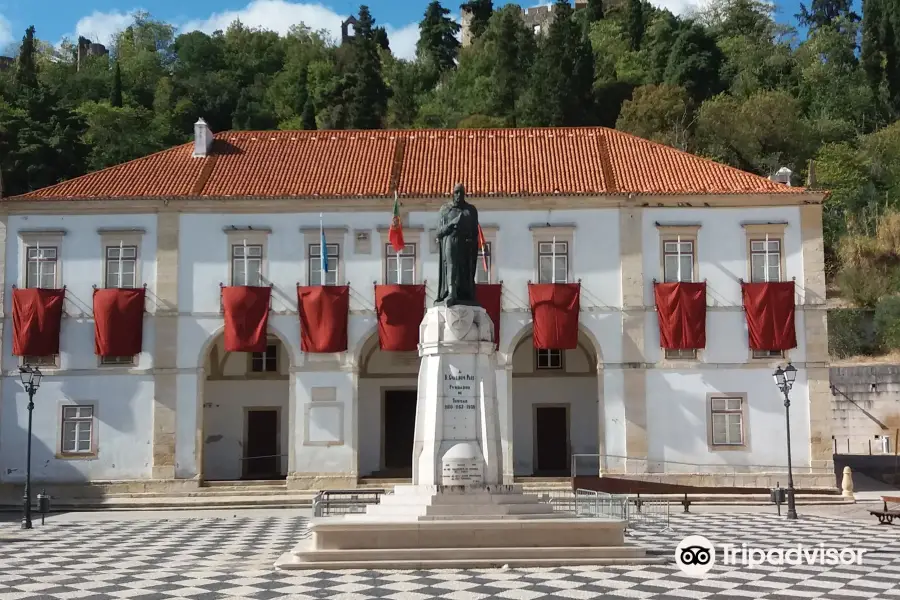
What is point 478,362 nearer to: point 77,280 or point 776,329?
point 776,329

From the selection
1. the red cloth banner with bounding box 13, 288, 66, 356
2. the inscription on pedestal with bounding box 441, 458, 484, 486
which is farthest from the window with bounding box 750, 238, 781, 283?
the red cloth banner with bounding box 13, 288, 66, 356

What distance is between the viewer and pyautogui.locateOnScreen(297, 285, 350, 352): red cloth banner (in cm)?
2891

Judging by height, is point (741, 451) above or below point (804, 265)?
below

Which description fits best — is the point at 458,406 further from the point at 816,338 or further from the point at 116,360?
the point at 116,360

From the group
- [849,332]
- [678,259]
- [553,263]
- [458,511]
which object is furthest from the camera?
[849,332]

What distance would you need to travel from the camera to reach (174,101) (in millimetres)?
71938

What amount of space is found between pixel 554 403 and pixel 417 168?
813 centimetres

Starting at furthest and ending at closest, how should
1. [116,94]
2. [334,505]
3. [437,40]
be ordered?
[437,40]
[116,94]
[334,505]

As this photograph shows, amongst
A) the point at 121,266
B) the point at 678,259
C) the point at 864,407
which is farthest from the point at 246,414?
the point at 864,407

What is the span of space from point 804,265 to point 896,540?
12414 millimetres

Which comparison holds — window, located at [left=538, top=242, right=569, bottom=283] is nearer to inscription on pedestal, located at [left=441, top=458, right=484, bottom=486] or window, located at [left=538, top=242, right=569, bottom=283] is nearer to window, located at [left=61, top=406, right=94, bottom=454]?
window, located at [left=61, top=406, right=94, bottom=454]

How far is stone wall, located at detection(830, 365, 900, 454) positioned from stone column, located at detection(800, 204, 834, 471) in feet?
37.8

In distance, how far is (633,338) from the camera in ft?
94.5

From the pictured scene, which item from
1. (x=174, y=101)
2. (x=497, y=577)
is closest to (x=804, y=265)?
(x=497, y=577)
